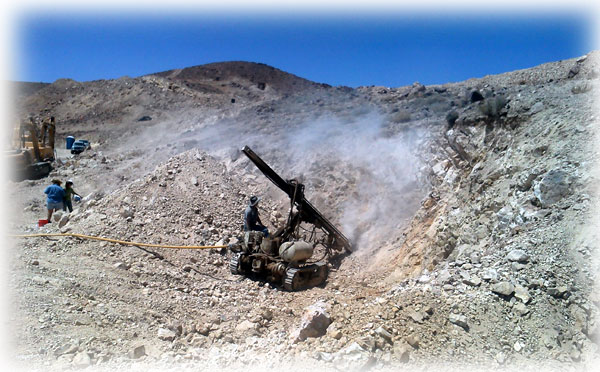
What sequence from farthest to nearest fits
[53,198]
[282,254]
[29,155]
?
[29,155] → [53,198] → [282,254]

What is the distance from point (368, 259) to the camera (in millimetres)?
10695

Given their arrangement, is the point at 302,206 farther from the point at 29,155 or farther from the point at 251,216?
the point at 29,155

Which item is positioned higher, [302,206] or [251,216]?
[302,206]

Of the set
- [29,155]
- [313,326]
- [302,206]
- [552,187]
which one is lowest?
[313,326]

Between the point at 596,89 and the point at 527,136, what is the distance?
5.27 feet

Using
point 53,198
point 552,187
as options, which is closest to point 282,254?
point 552,187

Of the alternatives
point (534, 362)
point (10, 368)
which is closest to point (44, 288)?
point (10, 368)

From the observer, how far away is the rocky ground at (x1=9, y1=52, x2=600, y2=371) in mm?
5203

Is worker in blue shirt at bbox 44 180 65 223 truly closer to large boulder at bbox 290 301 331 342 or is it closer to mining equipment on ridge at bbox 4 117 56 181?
mining equipment on ridge at bbox 4 117 56 181

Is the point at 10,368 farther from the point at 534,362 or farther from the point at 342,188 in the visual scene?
the point at 342,188

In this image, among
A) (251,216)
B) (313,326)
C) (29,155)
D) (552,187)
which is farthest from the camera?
(29,155)

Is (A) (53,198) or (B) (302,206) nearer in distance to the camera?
(B) (302,206)

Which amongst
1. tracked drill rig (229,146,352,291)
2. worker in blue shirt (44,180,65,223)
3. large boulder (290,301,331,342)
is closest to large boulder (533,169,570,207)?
large boulder (290,301,331,342)

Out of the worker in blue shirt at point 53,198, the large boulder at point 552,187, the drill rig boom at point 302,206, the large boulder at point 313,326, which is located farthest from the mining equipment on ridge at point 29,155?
the large boulder at point 552,187
